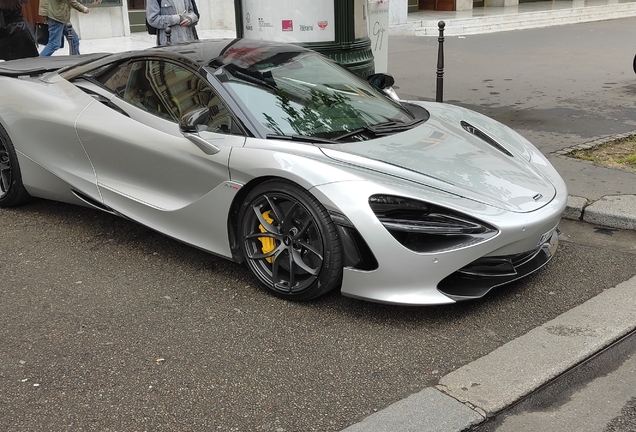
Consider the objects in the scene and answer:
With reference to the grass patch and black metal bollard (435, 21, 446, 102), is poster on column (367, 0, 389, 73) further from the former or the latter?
the grass patch

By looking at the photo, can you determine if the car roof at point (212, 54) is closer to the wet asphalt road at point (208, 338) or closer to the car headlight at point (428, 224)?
the wet asphalt road at point (208, 338)

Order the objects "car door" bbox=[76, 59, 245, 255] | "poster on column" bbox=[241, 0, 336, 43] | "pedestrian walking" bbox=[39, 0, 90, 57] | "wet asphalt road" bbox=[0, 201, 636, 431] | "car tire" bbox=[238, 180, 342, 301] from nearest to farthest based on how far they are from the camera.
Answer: "wet asphalt road" bbox=[0, 201, 636, 431], "car tire" bbox=[238, 180, 342, 301], "car door" bbox=[76, 59, 245, 255], "poster on column" bbox=[241, 0, 336, 43], "pedestrian walking" bbox=[39, 0, 90, 57]

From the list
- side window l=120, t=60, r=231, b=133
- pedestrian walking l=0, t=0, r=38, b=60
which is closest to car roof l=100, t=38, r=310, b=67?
side window l=120, t=60, r=231, b=133

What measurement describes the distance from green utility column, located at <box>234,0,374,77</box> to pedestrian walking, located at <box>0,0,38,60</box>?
2.69 meters

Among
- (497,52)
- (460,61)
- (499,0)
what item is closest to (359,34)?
(460,61)

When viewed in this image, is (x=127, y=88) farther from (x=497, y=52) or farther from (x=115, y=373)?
(x=497, y=52)

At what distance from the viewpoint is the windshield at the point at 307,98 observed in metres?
4.25

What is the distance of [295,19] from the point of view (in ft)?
25.5

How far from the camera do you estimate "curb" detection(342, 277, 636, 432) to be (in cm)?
298

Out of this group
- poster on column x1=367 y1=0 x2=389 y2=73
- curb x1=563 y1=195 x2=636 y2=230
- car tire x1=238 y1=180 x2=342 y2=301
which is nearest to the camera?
car tire x1=238 y1=180 x2=342 y2=301

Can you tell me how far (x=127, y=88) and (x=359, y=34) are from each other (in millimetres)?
3958

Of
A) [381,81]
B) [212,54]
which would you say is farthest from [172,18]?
[212,54]

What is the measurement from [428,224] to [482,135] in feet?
4.55

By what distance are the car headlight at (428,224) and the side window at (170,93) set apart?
112 centimetres
